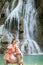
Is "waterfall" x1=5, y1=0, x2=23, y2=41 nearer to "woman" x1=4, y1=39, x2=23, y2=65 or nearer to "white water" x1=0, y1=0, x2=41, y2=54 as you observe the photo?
"white water" x1=0, y1=0, x2=41, y2=54

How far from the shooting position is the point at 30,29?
14836 millimetres

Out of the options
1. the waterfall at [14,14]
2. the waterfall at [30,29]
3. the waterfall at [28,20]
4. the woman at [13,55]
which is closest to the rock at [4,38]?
the waterfall at [28,20]

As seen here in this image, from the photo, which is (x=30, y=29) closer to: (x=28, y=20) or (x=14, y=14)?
(x=28, y=20)

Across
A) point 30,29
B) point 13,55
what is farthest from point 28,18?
point 13,55

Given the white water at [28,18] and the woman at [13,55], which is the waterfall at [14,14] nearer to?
the white water at [28,18]

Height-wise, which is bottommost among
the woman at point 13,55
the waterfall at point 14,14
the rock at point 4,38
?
the rock at point 4,38

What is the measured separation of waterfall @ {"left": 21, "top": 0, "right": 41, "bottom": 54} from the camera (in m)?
13.9

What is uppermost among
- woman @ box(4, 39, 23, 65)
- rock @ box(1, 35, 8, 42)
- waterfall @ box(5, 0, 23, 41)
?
waterfall @ box(5, 0, 23, 41)

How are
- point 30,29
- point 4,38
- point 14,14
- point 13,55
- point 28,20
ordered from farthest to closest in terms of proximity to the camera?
point 14,14, point 28,20, point 30,29, point 4,38, point 13,55

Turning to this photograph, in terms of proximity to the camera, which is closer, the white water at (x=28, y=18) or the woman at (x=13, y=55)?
the woman at (x=13, y=55)

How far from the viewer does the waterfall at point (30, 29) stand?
1385 centimetres

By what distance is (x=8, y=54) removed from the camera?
3.28 meters

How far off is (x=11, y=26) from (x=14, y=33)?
0.44 m

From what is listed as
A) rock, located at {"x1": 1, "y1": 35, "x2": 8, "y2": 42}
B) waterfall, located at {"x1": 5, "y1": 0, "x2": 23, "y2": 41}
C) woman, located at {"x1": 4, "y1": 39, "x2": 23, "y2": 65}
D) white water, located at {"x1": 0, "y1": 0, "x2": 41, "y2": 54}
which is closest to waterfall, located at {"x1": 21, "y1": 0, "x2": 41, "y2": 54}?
white water, located at {"x1": 0, "y1": 0, "x2": 41, "y2": 54}
